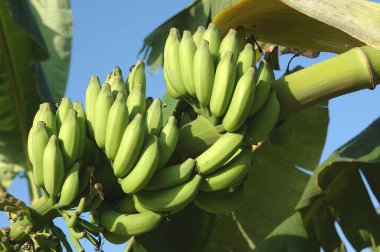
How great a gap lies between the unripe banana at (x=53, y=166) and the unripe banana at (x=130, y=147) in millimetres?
107

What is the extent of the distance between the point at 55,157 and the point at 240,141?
0.38m

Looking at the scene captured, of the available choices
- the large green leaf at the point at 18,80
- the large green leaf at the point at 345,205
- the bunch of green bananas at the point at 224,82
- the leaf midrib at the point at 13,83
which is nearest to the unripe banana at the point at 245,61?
the bunch of green bananas at the point at 224,82

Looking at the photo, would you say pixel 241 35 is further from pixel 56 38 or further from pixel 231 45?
pixel 56 38

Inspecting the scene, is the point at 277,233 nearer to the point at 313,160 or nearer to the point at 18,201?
the point at 313,160

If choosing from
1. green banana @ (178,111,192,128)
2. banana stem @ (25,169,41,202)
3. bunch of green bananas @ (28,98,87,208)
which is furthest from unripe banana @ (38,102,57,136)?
banana stem @ (25,169,41,202)

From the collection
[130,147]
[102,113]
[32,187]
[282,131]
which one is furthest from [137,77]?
[32,187]

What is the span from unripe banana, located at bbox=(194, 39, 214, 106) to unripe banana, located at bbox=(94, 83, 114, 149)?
19 centimetres

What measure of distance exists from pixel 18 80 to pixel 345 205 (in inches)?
58.7

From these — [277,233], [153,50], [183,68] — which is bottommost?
[277,233]

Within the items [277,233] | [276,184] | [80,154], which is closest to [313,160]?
[276,184]

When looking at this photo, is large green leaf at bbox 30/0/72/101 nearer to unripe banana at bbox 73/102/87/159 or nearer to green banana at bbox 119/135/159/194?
unripe banana at bbox 73/102/87/159

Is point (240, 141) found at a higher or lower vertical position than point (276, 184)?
higher

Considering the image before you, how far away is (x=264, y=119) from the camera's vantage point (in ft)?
4.27

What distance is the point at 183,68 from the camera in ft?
4.42
